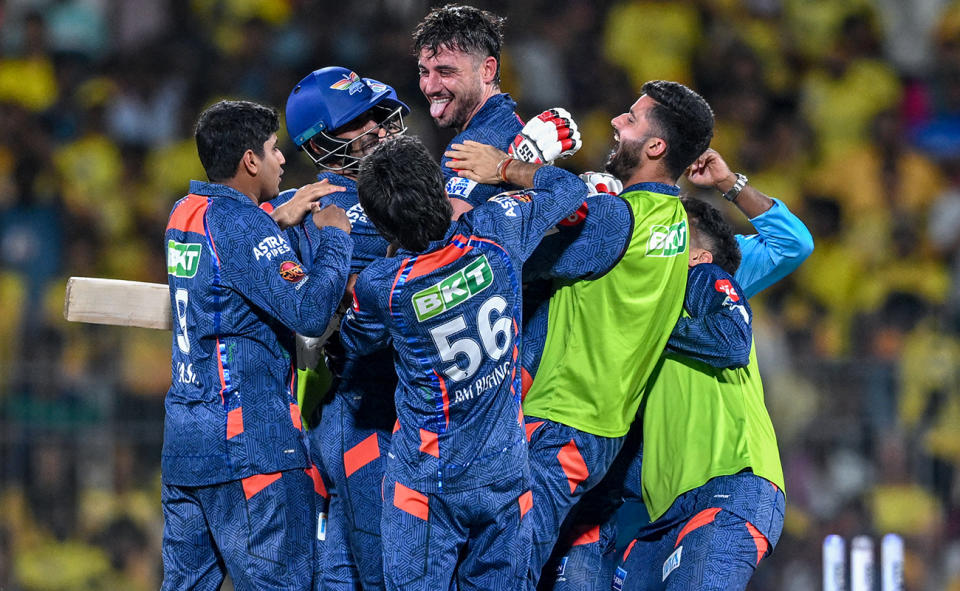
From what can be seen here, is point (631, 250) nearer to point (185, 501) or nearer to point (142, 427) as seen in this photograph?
point (185, 501)

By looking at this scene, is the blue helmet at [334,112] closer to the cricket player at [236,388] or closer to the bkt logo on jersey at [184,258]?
the cricket player at [236,388]

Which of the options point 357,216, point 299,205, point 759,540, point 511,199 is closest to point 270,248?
point 299,205

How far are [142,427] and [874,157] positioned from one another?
610 centimetres

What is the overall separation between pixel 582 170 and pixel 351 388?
5.73m

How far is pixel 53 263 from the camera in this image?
9.12m

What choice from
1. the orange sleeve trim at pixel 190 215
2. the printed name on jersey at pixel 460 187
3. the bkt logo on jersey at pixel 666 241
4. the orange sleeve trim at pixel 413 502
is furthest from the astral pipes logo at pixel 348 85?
the orange sleeve trim at pixel 413 502

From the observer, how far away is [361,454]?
15.0 ft

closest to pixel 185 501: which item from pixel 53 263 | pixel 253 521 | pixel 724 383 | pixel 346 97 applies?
pixel 253 521

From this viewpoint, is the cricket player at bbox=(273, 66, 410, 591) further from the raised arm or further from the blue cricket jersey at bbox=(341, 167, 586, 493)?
the raised arm

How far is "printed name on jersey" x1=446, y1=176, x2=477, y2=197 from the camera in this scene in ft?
14.5

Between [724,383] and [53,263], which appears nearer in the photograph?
[724,383]

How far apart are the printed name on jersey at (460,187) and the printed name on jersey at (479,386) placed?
0.74 metres

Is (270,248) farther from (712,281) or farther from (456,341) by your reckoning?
(712,281)

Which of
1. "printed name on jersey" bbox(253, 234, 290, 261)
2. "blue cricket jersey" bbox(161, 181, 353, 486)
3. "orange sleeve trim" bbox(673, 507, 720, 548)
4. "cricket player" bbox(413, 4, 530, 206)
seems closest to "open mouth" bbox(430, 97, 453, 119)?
"cricket player" bbox(413, 4, 530, 206)
